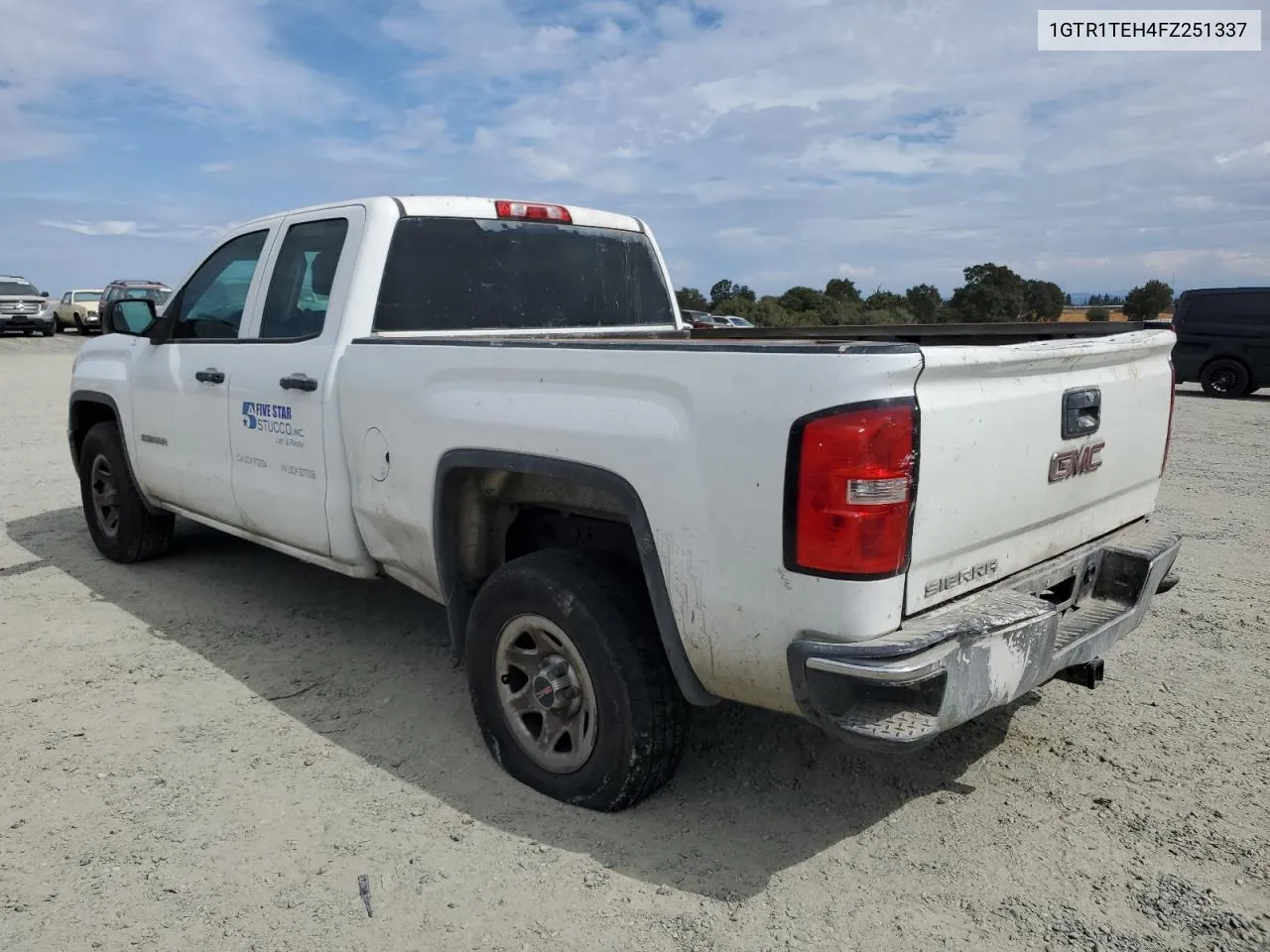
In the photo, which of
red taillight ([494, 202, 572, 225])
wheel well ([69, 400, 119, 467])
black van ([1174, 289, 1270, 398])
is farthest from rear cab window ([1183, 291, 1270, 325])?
wheel well ([69, 400, 119, 467])

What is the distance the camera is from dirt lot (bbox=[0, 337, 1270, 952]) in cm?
264

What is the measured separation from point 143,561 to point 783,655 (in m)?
4.81

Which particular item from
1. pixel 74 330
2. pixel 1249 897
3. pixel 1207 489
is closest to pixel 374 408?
pixel 1249 897

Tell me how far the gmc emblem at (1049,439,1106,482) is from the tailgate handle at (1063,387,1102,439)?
0.17 ft

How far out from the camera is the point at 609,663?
2941 millimetres

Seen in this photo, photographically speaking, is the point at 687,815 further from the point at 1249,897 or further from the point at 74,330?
the point at 74,330

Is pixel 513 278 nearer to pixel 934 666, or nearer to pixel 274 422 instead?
pixel 274 422

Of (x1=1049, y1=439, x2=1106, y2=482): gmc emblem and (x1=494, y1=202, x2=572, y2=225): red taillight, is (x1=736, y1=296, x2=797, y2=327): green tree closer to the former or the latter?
(x1=494, y1=202, x2=572, y2=225): red taillight

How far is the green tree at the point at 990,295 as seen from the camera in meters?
26.6

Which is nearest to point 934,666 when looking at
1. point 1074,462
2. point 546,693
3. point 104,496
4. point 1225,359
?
point 1074,462

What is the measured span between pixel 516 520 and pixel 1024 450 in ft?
5.76

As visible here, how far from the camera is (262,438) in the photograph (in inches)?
170

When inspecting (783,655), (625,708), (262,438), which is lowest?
(625,708)

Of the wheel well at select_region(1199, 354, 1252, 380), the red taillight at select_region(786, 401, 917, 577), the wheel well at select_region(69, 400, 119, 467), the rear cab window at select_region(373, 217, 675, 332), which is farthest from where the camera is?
the wheel well at select_region(1199, 354, 1252, 380)
